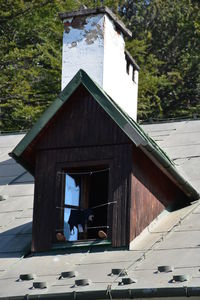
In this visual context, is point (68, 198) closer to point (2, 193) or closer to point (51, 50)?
point (2, 193)

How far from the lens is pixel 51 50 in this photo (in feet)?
122

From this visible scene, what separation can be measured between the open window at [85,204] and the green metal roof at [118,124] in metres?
0.76

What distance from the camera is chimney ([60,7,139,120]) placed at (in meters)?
17.5

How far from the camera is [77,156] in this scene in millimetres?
15797

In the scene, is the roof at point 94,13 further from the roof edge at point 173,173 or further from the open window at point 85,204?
the roof edge at point 173,173

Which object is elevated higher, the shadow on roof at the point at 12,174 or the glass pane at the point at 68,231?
the shadow on roof at the point at 12,174

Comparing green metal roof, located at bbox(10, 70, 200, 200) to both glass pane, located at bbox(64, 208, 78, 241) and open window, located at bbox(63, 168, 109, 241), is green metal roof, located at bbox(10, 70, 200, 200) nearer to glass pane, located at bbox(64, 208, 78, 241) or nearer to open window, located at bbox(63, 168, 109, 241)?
open window, located at bbox(63, 168, 109, 241)

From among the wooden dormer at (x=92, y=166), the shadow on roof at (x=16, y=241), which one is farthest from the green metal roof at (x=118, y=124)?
the shadow on roof at (x=16, y=241)

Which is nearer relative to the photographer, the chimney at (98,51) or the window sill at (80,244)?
the window sill at (80,244)

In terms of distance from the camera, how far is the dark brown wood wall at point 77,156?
50.6ft

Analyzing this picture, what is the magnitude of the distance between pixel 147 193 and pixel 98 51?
9.78 feet

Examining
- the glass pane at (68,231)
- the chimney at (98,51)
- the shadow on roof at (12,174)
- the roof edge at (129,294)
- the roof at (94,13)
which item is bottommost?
the roof edge at (129,294)

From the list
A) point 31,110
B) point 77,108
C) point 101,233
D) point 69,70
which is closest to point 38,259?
point 101,233

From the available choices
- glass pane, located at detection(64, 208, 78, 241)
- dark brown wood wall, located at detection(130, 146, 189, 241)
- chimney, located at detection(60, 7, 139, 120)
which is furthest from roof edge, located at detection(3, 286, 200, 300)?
chimney, located at detection(60, 7, 139, 120)
